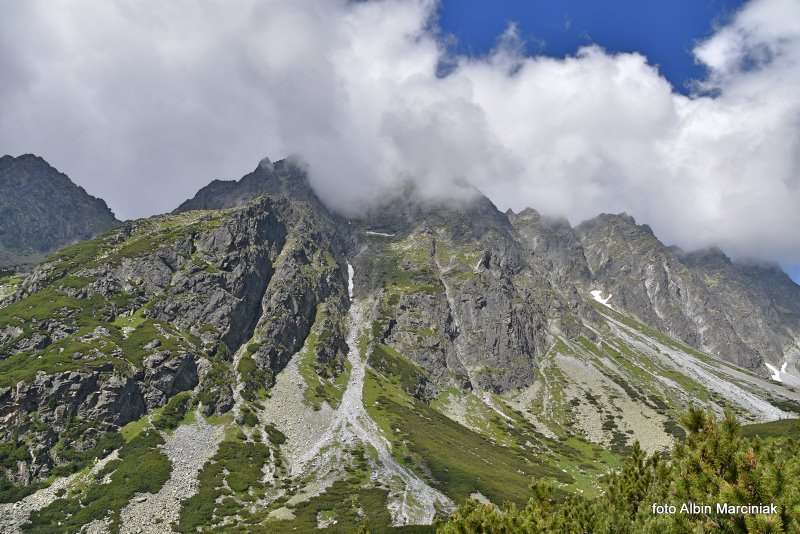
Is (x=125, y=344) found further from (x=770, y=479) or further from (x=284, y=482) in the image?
(x=770, y=479)

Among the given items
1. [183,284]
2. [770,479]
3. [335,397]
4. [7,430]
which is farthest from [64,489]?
[770,479]

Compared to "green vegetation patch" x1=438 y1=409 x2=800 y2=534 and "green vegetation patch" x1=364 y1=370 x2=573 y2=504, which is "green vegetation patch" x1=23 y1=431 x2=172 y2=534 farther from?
"green vegetation patch" x1=438 y1=409 x2=800 y2=534

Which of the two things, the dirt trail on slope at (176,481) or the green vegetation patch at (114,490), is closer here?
the green vegetation patch at (114,490)

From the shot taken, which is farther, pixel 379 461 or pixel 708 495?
pixel 379 461

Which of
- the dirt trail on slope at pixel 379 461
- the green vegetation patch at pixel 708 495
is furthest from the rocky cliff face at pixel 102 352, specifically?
the green vegetation patch at pixel 708 495

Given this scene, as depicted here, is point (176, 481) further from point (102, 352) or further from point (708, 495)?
point (708, 495)

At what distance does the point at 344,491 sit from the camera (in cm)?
10675

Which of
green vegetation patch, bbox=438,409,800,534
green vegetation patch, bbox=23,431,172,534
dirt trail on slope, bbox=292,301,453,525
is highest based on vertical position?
green vegetation patch, bbox=438,409,800,534

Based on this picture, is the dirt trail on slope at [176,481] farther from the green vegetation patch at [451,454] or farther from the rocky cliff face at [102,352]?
the green vegetation patch at [451,454]

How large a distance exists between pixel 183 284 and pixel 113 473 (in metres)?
101

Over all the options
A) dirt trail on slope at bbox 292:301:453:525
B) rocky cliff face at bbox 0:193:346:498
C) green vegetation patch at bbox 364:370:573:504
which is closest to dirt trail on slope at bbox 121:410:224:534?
rocky cliff face at bbox 0:193:346:498

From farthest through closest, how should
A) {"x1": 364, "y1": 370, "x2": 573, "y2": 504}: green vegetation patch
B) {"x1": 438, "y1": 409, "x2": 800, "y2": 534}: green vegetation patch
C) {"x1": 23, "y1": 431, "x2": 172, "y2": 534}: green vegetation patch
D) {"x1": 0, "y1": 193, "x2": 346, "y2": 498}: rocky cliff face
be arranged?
{"x1": 364, "y1": 370, "x2": 573, "y2": 504}: green vegetation patch, {"x1": 0, "y1": 193, "x2": 346, "y2": 498}: rocky cliff face, {"x1": 23, "y1": 431, "x2": 172, "y2": 534}: green vegetation patch, {"x1": 438, "y1": 409, "x2": 800, "y2": 534}: green vegetation patch

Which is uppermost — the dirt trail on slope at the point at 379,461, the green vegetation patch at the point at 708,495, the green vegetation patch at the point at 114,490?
the green vegetation patch at the point at 708,495

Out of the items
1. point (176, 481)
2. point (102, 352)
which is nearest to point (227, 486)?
point (176, 481)
